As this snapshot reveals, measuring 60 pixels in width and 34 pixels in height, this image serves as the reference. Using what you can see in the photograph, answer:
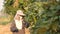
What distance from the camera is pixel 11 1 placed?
433cm

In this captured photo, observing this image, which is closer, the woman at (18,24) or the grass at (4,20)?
the woman at (18,24)

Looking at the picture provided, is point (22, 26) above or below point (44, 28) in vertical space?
below

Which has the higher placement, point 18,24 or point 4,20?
point 18,24

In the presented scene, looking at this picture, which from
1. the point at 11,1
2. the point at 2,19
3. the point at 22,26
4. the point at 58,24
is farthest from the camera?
the point at 2,19

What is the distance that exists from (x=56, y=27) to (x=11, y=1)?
8.39ft

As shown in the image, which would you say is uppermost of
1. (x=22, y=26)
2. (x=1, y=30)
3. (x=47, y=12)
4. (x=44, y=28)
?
(x=47, y=12)

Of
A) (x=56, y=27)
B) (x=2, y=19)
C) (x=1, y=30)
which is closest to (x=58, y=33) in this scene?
(x=56, y=27)

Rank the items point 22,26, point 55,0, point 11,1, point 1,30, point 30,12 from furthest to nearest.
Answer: point 1,30 < point 11,1 < point 30,12 < point 22,26 < point 55,0

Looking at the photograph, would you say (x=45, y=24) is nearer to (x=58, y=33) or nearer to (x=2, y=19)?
(x=58, y=33)

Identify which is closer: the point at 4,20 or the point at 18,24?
the point at 18,24

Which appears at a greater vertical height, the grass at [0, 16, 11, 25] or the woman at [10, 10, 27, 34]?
the woman at [10, 10, 27, 34]

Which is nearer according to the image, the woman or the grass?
the woman

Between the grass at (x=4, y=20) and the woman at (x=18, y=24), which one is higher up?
the woman at (x=18, y=24)

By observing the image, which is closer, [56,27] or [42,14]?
[56,27]
